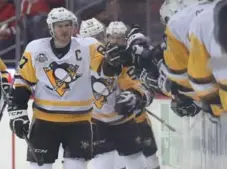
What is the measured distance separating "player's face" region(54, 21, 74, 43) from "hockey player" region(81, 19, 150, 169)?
544 mm

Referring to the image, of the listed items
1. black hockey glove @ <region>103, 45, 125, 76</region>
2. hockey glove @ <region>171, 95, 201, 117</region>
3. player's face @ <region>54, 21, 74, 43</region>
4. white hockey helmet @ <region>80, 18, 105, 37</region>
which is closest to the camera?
hockey glove @ <region>171, 95, 201, 117</region>

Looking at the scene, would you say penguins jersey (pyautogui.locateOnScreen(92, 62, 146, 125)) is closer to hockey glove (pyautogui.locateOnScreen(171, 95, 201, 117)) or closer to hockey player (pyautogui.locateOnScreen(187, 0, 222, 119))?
hockey glove (pyautogui.locateOnScreen(171, 95, 201, 117))

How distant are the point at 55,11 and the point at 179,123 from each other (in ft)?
3.30

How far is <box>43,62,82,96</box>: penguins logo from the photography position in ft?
13.5

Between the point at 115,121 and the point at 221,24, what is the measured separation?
94.3 inches

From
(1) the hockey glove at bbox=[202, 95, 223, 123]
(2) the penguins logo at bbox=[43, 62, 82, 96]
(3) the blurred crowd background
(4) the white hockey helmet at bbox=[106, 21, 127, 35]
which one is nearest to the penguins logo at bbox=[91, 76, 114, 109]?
(4) the white hockey helmet at bbox=[106, 21, 127, 35]

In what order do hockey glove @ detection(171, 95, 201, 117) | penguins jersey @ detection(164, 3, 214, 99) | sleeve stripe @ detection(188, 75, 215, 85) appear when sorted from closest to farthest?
sleeve stripe @ detection(188, 75, 215, 85), penguins jersey @ detection(164, 3, 214, 99), hockey glove @ detection(171, 95, 201, 117)

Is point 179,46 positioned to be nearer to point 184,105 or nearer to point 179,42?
point 179,42

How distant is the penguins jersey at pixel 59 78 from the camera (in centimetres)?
412

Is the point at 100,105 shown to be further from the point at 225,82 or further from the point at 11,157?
the point at 225,82

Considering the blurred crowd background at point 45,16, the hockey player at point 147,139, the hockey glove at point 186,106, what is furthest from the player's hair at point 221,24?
the blurred crowd background at point 45,16

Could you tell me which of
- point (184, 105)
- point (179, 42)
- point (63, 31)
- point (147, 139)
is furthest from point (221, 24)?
point (147, 139)

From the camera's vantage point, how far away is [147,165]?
503cm

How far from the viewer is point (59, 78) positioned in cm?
411
